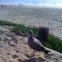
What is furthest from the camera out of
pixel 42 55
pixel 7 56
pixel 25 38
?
pixel 25 38

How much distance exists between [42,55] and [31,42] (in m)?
0.75

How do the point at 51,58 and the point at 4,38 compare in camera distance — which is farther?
the point at 4,38

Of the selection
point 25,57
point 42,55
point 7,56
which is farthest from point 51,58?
point 7,56

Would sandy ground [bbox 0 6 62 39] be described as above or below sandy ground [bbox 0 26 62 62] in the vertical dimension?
below

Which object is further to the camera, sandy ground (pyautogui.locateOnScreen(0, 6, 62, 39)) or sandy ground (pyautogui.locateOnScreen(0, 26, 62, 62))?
sandy ground (pyautogui.locateOnScreen(0, 6, 62, 39))

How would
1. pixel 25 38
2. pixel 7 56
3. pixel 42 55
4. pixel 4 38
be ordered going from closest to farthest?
pixel 7 56
pixel 42 55
pixel 4 38
pixel 25 38

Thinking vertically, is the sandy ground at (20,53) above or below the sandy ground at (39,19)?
above

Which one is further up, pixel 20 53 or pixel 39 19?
pixel 20 53

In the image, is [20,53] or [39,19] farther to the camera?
[39,19]

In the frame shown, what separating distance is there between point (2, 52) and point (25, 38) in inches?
94.3

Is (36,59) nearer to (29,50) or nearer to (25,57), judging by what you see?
(25,57)

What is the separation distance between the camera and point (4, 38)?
9102mm

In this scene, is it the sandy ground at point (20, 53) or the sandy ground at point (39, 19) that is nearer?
the sandy ground at point (20, 53)

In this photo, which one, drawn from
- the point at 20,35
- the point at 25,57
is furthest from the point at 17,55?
the point at 20,35
